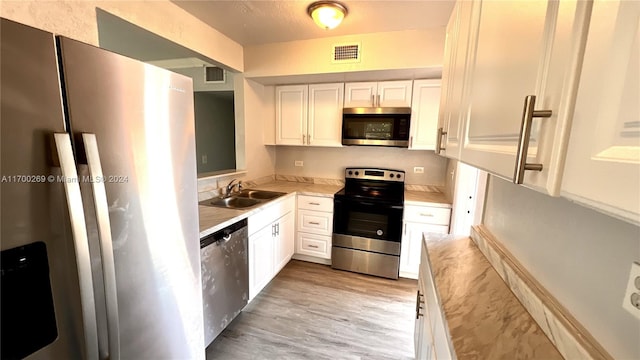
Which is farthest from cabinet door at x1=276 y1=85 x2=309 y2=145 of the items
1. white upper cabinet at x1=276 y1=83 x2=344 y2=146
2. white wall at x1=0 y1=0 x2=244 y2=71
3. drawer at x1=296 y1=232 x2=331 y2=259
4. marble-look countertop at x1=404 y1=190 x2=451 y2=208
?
marble-look countertop at x1=404 y1=190 x2=451 y2=208

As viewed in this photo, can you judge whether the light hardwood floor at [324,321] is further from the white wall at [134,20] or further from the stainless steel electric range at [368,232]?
the white wall at [134,20]

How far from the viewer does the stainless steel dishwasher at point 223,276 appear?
166cm

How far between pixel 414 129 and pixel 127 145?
2.54m

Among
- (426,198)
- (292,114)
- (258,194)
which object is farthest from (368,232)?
(292,114)

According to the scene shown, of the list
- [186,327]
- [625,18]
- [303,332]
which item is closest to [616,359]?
[625,18]

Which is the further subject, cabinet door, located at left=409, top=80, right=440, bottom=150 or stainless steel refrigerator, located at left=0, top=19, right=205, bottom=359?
cabinet door, located at left=409, top=80, right=440, bottom=150

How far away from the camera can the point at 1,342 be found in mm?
671

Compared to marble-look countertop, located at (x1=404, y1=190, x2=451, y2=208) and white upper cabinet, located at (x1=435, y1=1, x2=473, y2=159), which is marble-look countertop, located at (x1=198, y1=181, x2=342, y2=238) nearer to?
marble-look countertop, located at (x1=404, y1=190, x2=451, y2=208)

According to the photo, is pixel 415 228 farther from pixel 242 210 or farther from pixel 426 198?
pixel 242 210

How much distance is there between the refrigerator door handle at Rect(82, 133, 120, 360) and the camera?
0.79m

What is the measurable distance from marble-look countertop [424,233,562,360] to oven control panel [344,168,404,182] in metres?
1.86

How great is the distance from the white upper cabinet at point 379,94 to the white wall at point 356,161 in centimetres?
62

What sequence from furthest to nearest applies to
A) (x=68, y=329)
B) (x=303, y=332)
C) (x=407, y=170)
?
(x=407, y=170) → (x=303, y=332) → (x=68, y=329)

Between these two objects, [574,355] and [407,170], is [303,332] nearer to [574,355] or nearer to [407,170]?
[574,355]
